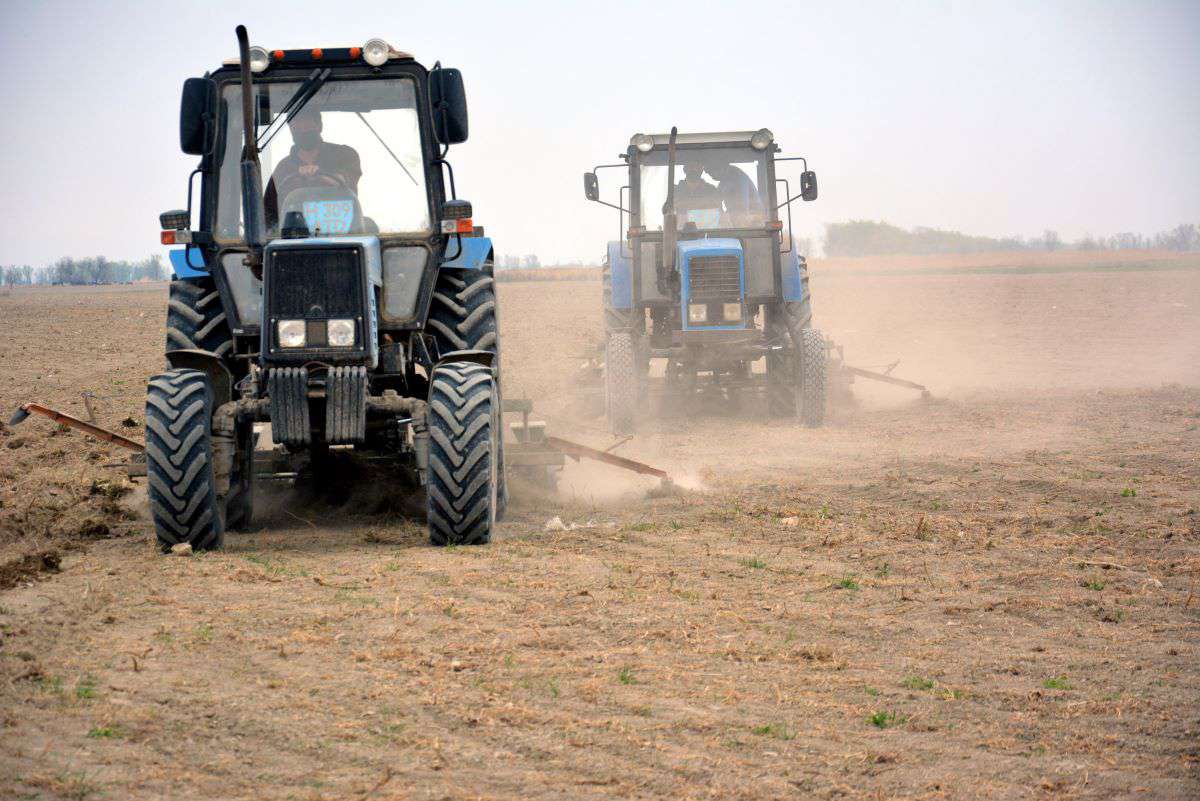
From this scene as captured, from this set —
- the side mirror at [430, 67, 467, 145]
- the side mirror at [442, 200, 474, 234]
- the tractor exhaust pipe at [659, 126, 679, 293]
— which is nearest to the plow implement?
the side mirror at [442, 200, 474, 234]

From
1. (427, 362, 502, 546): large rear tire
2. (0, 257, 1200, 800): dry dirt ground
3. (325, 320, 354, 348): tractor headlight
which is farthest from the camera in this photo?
(325, 320, 354, 348): tractor headlight

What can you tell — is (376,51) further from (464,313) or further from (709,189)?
(709,189)

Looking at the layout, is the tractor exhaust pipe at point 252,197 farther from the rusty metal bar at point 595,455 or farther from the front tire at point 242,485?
the rusty metal bar at point 595,455

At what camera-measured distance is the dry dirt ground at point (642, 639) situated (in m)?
4.22

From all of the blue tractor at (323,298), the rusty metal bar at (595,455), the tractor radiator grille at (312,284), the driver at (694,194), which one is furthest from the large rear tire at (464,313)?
the driver at (694,194)

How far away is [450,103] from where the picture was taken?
26.6 ft

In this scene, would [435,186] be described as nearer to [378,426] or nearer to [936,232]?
[378,426]

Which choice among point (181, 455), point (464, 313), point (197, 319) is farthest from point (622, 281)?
point (181, 455)

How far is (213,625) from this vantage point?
18.8 ft

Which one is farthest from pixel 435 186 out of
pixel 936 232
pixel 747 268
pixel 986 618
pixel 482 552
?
pixel 936 232

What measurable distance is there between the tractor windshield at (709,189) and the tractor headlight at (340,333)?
8.57 m

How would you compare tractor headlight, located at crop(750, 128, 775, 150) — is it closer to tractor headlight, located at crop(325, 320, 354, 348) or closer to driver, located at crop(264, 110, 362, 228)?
driver, located at crop(264, 110, 362, 228)

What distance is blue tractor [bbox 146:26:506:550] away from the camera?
727 centimetres

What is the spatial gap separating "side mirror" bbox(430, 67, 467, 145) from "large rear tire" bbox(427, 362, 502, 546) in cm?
157
